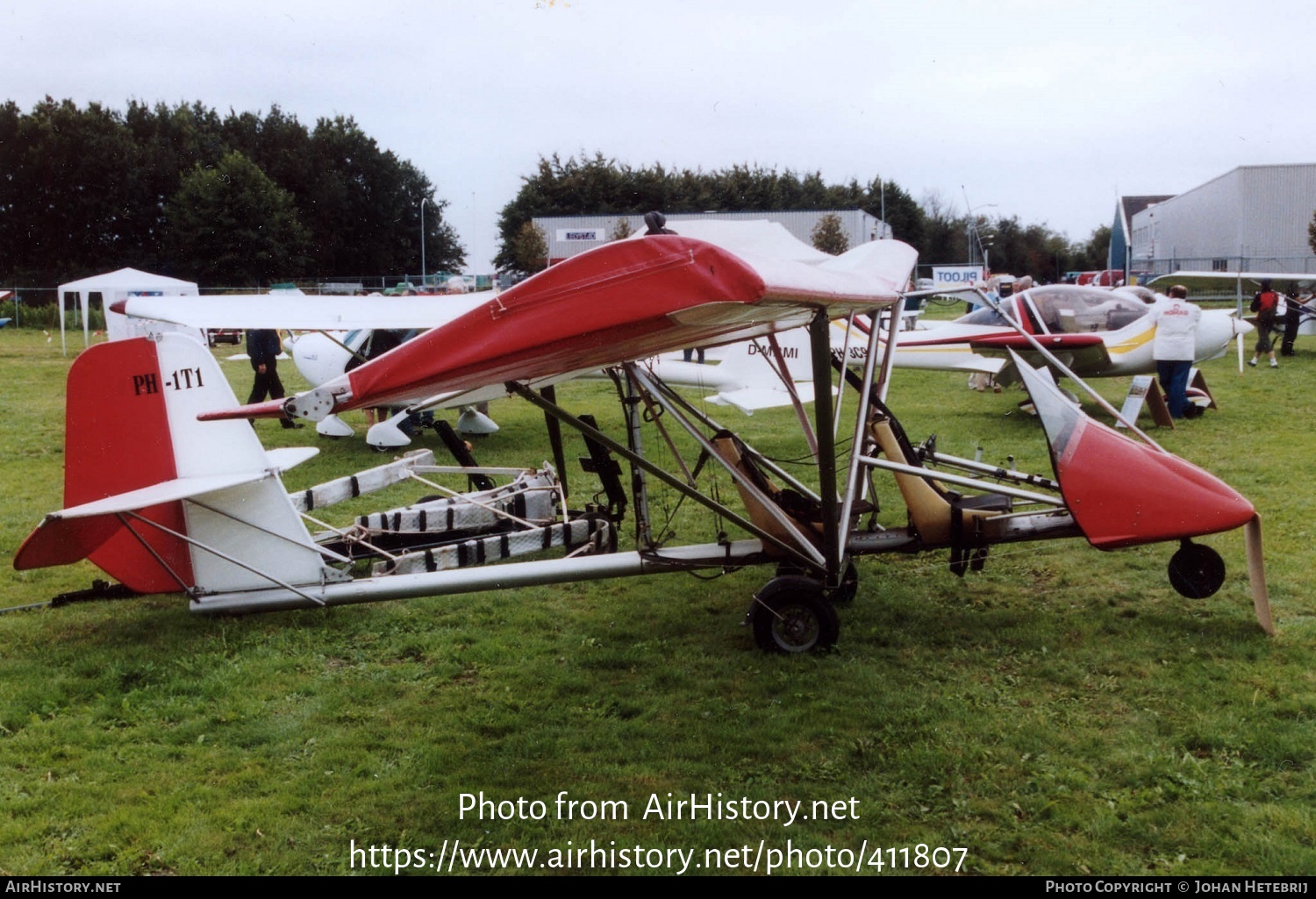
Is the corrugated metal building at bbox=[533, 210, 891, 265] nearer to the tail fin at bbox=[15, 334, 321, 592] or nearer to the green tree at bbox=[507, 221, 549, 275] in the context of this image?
the green tree at bbox=[507, 221, 549, 275]

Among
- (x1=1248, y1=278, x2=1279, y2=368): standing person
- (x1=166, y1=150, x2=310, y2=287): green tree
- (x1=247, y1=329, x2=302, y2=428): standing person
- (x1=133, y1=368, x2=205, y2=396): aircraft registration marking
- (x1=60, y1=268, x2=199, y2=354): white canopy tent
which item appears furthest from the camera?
(x1=166, y1=150, x2=310, y2=287): green tree

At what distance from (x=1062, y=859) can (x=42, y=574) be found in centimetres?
671

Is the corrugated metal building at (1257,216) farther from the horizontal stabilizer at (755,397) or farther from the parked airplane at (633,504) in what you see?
→ the parked airplane at (633,504)

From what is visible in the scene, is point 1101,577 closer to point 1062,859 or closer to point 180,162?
point 1062,859

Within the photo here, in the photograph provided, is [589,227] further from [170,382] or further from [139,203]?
[170,382]

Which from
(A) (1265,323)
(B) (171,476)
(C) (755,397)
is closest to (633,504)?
(B) (171,476)

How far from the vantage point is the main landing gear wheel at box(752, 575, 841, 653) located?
507 cm

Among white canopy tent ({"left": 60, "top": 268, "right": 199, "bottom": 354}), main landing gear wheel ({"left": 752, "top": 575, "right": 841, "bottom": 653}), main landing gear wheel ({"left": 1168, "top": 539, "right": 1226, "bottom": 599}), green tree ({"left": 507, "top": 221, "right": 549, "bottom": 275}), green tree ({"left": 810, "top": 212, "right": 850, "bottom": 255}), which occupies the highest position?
green tree ({"left": 810, "top": 212, "right": 850, "bottom": 255})

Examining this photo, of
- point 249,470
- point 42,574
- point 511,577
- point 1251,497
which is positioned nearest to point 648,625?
point 511,577

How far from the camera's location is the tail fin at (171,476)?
16.8 ft

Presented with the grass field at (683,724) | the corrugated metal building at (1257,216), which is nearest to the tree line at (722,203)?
the corrugated metal building at (1257,216)

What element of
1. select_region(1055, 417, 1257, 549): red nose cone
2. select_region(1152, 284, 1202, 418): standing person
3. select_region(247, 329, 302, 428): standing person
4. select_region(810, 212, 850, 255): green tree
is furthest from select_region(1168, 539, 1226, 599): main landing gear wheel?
select_region(810, 212, 850, 255): green tree

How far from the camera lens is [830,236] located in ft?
139

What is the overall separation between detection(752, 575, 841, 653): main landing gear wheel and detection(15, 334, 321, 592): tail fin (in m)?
2.39
